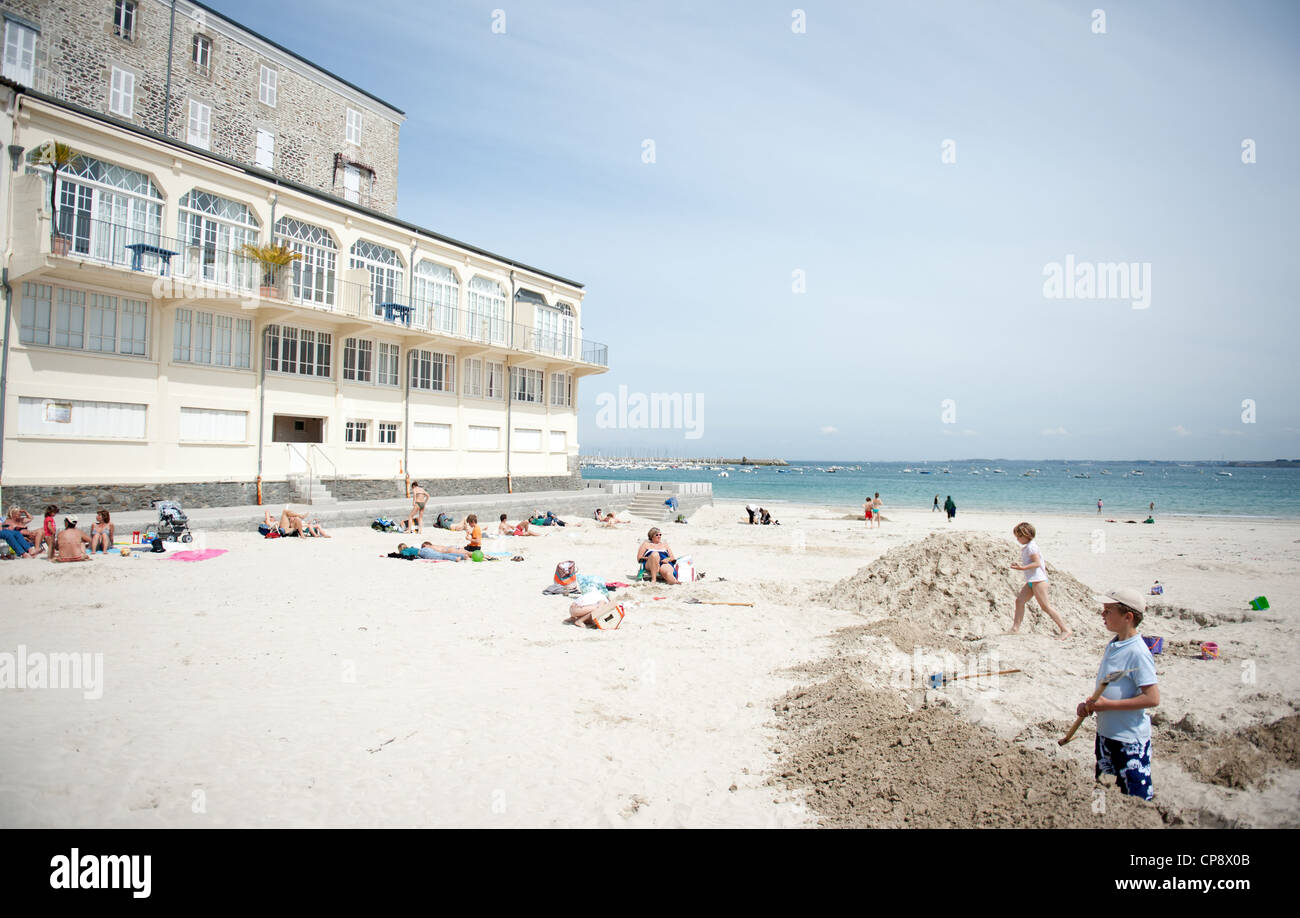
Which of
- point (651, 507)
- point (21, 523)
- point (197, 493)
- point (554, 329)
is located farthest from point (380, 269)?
point (651, 507)

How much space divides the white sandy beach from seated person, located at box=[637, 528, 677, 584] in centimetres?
40

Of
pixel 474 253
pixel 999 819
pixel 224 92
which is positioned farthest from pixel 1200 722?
pixel 224 92

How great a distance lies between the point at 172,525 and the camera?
48.7 ft

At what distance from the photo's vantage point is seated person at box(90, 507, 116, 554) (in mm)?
13406

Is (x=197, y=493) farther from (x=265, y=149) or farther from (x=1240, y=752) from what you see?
(x=1240, y=752)

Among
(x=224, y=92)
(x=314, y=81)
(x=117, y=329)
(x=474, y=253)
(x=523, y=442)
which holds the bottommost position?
(x=523, y=442)

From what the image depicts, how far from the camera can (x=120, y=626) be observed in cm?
859

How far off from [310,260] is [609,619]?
19128 millimetres

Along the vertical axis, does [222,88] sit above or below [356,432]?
above

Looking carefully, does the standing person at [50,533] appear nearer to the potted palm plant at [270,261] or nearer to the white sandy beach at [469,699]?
the white sandy beach at [469,699]

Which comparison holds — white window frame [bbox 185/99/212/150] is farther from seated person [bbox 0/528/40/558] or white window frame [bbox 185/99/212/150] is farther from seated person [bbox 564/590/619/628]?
seated person [bbox 564/590/619/628]
